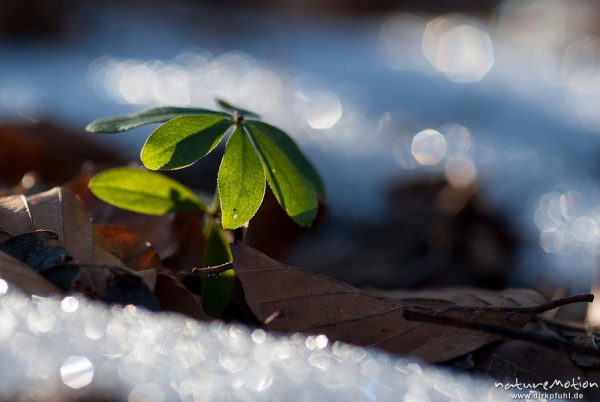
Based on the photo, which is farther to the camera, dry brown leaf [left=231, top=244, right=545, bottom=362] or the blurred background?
the blurred background

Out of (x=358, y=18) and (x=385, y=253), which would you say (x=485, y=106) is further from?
(x=358, y=18)

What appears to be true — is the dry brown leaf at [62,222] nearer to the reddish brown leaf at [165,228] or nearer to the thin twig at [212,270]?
the thin twig at [212,270]

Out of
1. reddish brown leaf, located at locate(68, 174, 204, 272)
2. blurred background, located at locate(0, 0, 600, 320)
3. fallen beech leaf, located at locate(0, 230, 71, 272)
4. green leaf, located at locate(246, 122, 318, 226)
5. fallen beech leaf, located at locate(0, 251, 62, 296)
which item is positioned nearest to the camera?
fallen beech leaf, located at locate(0, 251, 62, 296)

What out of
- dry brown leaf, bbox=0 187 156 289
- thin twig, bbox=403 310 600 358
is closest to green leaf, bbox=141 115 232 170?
dry brown leaf, bbox=0 187 156 289

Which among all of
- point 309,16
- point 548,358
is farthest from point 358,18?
point 548,358

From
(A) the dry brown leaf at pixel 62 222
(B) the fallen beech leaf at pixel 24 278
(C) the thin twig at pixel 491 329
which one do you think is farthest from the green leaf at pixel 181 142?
(C) the thin twig at pixel 491 329

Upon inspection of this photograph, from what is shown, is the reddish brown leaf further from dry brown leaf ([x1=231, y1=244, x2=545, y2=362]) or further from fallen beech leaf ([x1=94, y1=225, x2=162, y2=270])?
dry brown leaf ([x1=231, y1=244, x2=545, y2=362])
